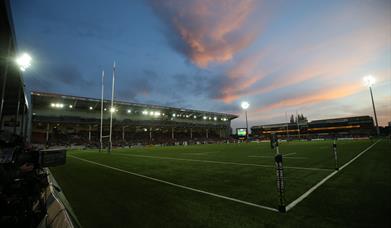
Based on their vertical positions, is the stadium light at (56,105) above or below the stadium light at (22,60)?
above

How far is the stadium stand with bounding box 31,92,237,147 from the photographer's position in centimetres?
4459

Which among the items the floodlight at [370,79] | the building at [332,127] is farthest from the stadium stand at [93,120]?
the building at [332,127]

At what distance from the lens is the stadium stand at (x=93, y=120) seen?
146 feet

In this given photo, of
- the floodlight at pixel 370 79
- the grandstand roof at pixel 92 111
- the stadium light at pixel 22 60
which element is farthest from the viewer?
the grandstand roof at pixel 92 111

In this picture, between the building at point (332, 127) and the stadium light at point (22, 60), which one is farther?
the building at point (332, 127)

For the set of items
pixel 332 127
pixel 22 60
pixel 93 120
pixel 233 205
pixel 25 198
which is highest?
pixel 93 120

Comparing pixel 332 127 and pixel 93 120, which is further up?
pixel 93 120

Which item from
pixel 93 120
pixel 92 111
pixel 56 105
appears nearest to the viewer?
pixel 56 105

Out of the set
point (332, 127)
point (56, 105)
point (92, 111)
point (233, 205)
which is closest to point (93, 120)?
point (92, 111)

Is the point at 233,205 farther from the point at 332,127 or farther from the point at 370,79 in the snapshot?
the point at 332,127

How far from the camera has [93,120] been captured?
49.6 meters

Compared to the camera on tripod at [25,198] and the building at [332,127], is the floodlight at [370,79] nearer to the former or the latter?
the camera on tripod at [25,198]

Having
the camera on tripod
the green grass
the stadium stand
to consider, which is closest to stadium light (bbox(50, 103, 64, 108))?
the stadium stand

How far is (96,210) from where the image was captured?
412cm
